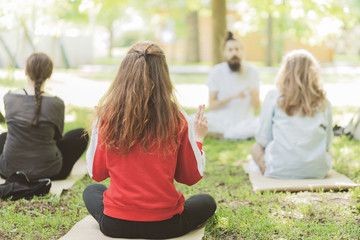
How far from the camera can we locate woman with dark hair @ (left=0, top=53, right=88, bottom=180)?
14.4ft

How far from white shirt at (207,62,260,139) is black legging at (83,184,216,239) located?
3.94 metres

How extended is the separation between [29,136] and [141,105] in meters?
2.11

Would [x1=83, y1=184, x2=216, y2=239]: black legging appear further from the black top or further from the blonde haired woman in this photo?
the blonde haired woman

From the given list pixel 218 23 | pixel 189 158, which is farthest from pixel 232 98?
pixel 189 158

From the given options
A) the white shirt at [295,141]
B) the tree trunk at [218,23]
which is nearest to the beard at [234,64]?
the tree trunk at [218,23]

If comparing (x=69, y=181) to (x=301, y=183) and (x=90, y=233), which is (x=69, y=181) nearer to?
(x=90, y=233)

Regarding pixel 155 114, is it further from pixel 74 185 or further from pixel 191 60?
pixel 191 60

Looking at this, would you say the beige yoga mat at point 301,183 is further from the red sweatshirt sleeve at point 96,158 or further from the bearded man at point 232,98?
the bearded man at point 232,98

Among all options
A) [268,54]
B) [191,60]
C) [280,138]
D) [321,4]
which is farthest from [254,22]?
[280,138]

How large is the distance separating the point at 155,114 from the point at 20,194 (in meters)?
2.03

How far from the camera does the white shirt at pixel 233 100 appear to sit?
7.24 m

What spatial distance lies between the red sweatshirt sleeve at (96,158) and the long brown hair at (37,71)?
1.60m

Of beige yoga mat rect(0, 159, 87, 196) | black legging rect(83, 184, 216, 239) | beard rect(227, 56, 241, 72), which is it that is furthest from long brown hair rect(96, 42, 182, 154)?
beard rect(227, 56, 241, 72)

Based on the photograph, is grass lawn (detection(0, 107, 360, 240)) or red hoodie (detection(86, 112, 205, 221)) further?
grass lawn (detection(0, 107, 360, 240))
